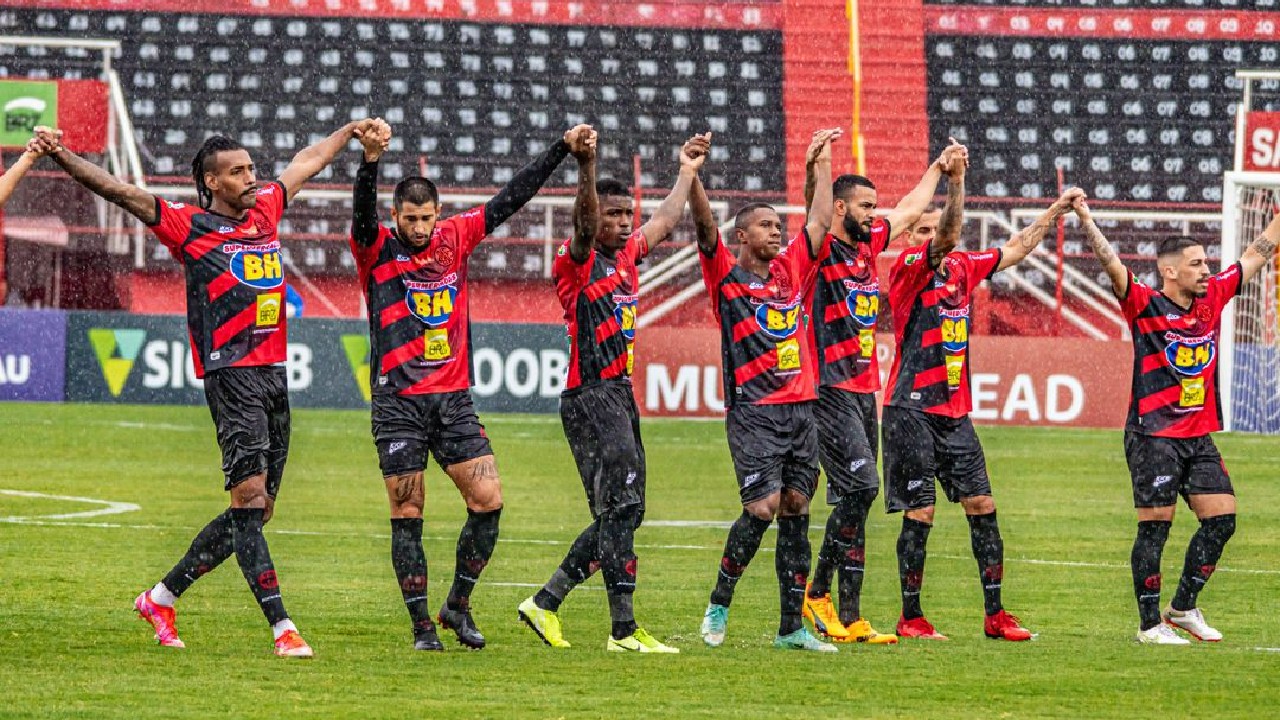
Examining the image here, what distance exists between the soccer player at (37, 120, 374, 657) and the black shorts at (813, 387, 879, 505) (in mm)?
2417

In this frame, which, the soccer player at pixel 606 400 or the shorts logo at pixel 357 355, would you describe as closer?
the soccer player at pixel 606 400

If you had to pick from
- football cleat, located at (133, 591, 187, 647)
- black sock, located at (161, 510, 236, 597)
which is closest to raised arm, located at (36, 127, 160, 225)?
black sock, located at (161, 510, 236, 597)

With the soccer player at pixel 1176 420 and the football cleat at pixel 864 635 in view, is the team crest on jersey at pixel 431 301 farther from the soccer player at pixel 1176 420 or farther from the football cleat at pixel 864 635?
the soccer player at pixel 1176 420

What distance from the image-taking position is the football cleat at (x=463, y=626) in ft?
26.6

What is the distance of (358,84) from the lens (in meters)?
33.7

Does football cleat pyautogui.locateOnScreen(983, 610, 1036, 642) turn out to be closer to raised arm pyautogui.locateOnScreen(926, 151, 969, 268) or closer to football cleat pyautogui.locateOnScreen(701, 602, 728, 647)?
football cleat pyautogui.locateOnScreen(701, 602, 728, 647)

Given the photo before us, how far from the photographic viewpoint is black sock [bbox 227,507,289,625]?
7.74 m

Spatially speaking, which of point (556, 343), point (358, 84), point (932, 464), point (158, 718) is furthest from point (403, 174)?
point (158, 718)

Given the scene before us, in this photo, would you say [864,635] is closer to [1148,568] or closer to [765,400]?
[765,400]

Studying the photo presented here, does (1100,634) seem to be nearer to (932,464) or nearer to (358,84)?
(932,464)

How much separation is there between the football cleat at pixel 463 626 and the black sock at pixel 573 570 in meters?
0.31

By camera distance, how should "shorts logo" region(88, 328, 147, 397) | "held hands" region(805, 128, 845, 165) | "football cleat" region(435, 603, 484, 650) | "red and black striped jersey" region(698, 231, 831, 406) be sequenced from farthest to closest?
"shorts logo" region(88, 328, 147, 397), "held hands" region(805, 128, 845, 165), "red and black striped jersey" region(698, 231, 831, 406), "football cleat" region(435, 603, 484, 650)

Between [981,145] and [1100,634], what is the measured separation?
24.9 metres

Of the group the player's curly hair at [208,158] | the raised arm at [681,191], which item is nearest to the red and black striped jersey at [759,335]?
the raised arm at [681,191]
